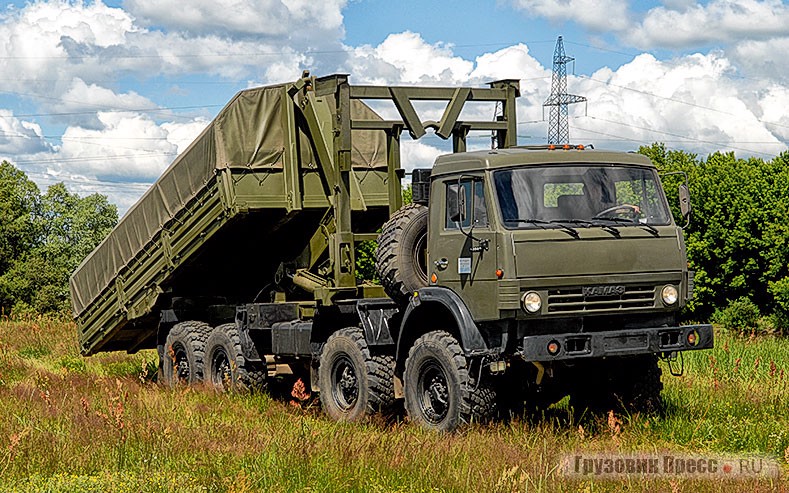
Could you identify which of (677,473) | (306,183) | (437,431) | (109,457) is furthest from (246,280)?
(677,473)

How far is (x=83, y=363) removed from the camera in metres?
19.5

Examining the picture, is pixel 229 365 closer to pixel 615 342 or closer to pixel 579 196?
pixel 579 196

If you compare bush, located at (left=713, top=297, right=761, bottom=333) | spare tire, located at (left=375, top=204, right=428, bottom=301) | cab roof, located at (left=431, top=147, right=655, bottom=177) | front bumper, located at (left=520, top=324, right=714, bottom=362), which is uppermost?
cab roof, located at (left=431, top=147, right=655, bottom=177)

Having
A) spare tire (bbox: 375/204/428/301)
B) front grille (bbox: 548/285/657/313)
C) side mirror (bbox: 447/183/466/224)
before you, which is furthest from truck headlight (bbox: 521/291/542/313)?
spare tire (bbox: 375/204/428/301)

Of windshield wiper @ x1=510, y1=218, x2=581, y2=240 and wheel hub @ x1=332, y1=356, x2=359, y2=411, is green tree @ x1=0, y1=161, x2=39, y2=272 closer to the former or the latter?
wheel hub @ x1=332, y1=356, x2=359, y2=411

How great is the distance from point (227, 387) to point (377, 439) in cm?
543

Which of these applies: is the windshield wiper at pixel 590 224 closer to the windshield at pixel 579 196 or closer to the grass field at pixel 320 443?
the windshield at pixel 579 196

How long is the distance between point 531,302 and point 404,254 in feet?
6.15

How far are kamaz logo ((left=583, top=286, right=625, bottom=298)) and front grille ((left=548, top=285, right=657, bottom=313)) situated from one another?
0.02m

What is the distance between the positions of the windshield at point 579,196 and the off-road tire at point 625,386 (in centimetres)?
151

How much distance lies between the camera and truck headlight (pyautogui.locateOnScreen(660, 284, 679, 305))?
35.1 ft

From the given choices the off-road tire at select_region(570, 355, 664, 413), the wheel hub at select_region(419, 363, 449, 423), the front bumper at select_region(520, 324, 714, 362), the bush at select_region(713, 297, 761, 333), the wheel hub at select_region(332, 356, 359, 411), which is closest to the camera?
the front bumper at select_region(520, 324, 714, 362)

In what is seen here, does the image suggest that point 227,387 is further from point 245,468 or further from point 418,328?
point 245,468

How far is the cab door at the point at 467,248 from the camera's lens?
34.2 ft
